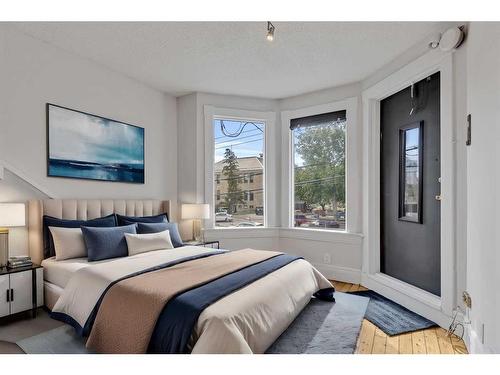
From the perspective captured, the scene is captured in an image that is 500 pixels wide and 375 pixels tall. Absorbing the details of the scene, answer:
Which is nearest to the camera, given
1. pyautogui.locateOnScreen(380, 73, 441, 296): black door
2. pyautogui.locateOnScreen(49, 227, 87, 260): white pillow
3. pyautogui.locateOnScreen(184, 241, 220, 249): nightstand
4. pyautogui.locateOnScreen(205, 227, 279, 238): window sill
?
pyautogui.locateOnScreen(49, 227, 87, 260): white pillow

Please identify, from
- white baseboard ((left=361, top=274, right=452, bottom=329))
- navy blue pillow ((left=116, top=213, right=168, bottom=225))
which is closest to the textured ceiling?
navy blue pillow ((left=116, top=213, right=168, bottom=225))

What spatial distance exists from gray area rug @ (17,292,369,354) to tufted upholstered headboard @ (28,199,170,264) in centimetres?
88

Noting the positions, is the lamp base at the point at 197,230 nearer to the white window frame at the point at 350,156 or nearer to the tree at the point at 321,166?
the white window frame at the point at 350,156

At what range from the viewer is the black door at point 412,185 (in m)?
2.91

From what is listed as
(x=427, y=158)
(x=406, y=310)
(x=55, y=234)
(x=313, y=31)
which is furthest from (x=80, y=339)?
(x=427, y=158)

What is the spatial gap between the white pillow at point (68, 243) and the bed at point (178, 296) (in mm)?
71

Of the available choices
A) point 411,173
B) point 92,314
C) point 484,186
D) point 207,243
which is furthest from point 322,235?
point 92,314

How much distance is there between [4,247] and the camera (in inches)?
101

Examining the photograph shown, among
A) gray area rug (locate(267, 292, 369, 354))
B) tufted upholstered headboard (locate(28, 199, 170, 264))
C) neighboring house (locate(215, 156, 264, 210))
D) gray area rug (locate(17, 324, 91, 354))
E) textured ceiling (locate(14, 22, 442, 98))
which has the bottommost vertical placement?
gray area rug (locate(267, 292, 369, 354))

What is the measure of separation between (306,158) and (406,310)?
229 centimetres

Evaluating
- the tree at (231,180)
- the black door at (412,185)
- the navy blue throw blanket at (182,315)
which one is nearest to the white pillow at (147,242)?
the navy blue throw blanket at (182,315)

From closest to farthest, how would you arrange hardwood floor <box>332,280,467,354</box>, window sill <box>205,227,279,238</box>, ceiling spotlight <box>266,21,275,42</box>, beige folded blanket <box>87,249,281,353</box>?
beige folded blanket <box>87,249,281,353</box> < hardwood floor <box>332,280,467,354</box> < ceiling spotlight <box>266,21,275,42</box> < window sill <box>205,227,279,238</box>

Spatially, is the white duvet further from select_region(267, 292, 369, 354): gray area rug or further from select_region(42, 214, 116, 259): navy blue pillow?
select_region(42, 214, 116, 259): navy blue pillow

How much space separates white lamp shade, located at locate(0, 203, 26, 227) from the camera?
2520 mm
